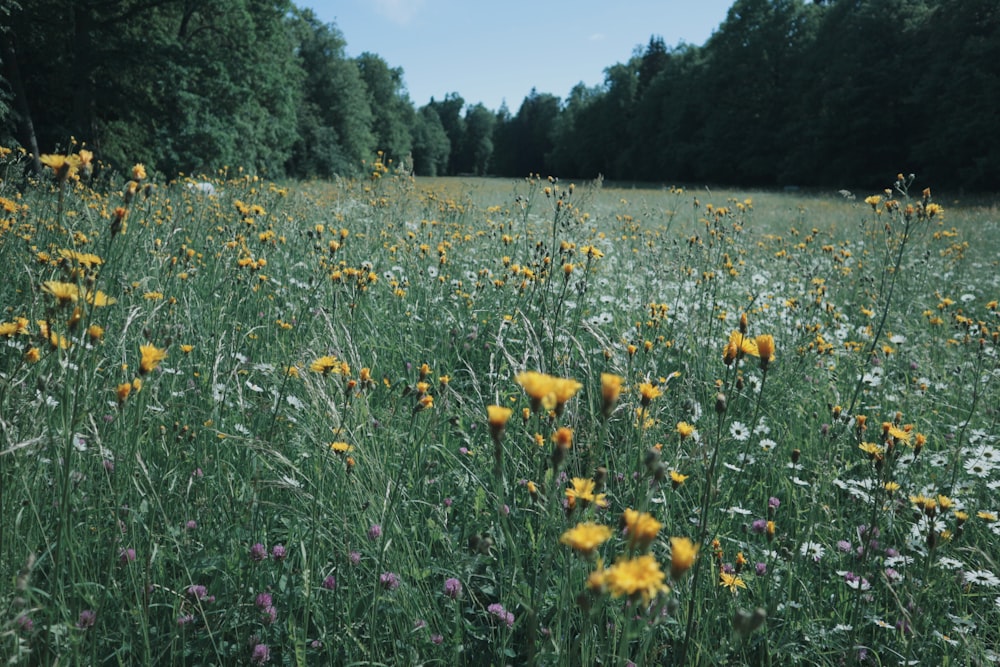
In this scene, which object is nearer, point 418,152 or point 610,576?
point 610,576

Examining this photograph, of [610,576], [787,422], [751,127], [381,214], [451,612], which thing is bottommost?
[451,612]

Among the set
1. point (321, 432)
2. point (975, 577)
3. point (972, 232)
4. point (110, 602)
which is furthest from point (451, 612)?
point (972, 232)

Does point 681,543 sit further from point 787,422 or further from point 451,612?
point 787,422

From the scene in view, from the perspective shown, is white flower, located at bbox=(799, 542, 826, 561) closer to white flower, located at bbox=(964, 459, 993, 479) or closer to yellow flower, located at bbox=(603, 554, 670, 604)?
white flower, located at bbox=(964, 459, 993, 479)

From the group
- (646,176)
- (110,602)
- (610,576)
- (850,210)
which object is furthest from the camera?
(646,176)

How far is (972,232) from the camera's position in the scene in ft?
28.5

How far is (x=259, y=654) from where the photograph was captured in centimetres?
126

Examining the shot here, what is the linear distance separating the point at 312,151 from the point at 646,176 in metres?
25.2

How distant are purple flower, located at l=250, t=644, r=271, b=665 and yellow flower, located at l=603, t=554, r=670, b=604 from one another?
911 millimetres

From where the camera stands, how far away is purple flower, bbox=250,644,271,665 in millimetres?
1257

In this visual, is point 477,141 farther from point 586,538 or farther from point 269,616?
point 586,538

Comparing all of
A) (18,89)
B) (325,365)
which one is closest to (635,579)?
(325,365)

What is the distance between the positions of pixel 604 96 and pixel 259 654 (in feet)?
186

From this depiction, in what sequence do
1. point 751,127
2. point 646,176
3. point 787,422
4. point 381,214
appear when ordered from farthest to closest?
point 646,176 < point 751,127 < point 381,214 < point 787,422
